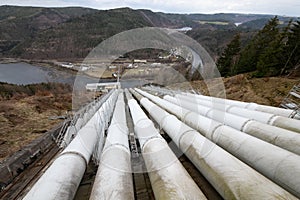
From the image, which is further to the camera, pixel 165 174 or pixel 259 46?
pixel 259 46

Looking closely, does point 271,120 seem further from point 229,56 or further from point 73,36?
point 73,36

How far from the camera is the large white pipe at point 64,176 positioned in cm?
287

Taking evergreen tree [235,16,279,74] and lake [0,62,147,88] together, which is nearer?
evergreen tree [235,16,279,74]

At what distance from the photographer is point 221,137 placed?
4.73 meters

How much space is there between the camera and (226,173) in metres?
3.12

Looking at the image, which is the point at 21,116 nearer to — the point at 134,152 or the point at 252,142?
the point at 134,152

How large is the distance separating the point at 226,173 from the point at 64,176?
284cm

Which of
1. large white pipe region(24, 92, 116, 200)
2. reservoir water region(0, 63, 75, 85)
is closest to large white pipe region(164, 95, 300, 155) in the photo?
A: large white pipe region(24, 92, 116, 200)

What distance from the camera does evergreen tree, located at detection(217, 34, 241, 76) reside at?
35156 mm

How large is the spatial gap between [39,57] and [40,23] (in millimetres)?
109487

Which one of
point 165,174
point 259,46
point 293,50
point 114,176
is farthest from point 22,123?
point 259,46

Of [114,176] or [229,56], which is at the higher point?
[229,56]

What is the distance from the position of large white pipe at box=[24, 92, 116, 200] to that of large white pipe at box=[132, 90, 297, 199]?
2475mm

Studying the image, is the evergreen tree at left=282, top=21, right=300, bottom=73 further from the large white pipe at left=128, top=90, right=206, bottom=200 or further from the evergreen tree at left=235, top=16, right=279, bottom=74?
the large white pipe at left=128, top=90, right=206, bottom=200
